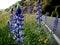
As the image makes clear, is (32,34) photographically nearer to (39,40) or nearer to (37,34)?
(37,34)

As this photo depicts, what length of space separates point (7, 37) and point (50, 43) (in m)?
2.13

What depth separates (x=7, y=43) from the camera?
32.1ft

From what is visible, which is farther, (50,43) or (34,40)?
(34,40)

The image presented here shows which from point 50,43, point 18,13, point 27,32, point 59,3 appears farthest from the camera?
point 59,3

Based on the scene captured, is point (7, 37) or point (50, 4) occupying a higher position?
point (7, 37)

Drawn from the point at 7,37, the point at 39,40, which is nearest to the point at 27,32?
the point at 7,37

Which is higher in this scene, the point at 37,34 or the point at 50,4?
the point at 37,34

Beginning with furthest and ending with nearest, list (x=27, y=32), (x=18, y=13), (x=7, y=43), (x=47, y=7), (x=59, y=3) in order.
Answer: (x=47, y=7) < (x=59, y=3) < (x=27, y=32) < (x=7, y=43) < (x=18, y=13)

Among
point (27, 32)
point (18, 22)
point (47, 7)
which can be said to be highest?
point (18, 22)

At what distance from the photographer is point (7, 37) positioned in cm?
1042

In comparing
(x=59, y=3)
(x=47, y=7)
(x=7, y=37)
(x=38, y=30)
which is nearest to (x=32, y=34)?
(x=38, y=30)

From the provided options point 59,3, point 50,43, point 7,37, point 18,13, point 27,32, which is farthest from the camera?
point 59,3

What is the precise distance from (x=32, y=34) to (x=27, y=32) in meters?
0.67

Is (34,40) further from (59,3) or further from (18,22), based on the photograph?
(59,3)
